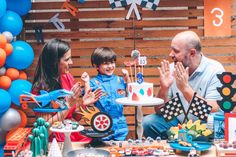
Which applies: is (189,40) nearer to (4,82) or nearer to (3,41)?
(3,41)

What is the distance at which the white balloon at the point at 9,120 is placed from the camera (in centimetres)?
467

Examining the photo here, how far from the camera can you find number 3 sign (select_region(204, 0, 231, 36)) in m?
5.40

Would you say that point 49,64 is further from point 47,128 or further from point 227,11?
point 227,11

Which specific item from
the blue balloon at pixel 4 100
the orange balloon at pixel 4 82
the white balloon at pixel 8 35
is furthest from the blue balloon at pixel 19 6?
the blue balloon at pixel 4 100

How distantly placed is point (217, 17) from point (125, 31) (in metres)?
1.24

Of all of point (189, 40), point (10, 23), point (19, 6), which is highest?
point (19, 6)

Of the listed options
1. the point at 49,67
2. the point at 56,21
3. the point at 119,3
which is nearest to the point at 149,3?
the point at 119,3

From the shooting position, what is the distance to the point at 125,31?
18.4 ft

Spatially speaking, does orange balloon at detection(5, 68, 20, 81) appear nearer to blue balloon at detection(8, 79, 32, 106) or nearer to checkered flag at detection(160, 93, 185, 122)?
blue balloon at detection(8, 79, 32, 106)

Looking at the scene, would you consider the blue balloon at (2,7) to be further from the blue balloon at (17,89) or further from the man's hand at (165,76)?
the man's hand at (165,76)

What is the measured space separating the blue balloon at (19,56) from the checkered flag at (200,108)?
2.48 metres

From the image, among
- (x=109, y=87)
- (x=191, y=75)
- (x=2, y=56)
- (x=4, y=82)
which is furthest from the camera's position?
(x=4, y=82)

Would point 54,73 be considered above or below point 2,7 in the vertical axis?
below

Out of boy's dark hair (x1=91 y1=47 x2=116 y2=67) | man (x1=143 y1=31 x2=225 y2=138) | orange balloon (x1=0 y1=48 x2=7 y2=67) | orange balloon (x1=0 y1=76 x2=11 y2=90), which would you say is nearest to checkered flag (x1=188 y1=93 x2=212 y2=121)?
man (x1=143 y1=31 x2=225 y2=138)
